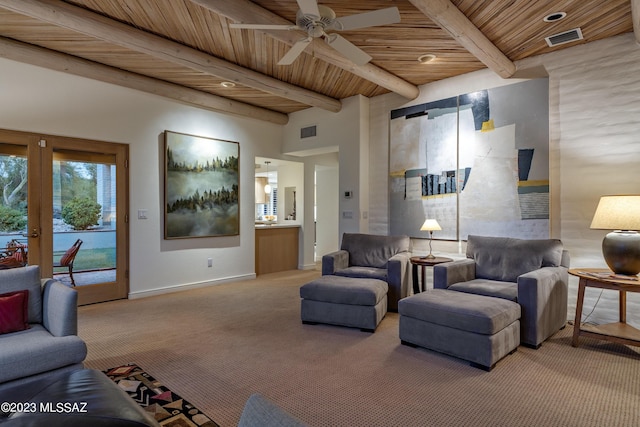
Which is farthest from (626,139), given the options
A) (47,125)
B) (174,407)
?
(47,125)

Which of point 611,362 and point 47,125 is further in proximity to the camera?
point 47,125

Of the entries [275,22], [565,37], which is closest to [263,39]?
[275,22]

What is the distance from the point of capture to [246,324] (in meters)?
3.71

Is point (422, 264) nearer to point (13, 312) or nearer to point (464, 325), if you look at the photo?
point (464, 325)

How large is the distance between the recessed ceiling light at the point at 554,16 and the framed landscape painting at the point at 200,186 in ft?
14.1

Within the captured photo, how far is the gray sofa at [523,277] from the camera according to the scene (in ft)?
9.87

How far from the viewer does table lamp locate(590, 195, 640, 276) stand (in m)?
2.84

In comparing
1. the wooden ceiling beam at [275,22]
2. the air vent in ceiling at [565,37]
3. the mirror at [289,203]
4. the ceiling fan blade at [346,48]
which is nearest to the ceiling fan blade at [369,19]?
the ceiling fan blade at [346,48]

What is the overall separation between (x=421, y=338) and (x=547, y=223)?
6.88 ft

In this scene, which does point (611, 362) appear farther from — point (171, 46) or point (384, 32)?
point (171, 46)

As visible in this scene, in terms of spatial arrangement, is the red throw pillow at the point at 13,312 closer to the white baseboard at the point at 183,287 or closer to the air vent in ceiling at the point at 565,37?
the white baseboard at the point at 183,287

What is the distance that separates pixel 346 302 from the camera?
3.54 m

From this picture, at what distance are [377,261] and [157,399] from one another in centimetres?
286

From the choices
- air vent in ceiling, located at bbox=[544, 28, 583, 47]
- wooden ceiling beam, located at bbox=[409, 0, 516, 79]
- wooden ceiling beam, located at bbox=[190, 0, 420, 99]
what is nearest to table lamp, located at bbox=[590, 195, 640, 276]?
air vent in ceiling, located at bbox=[544, 28, 583, 47]
